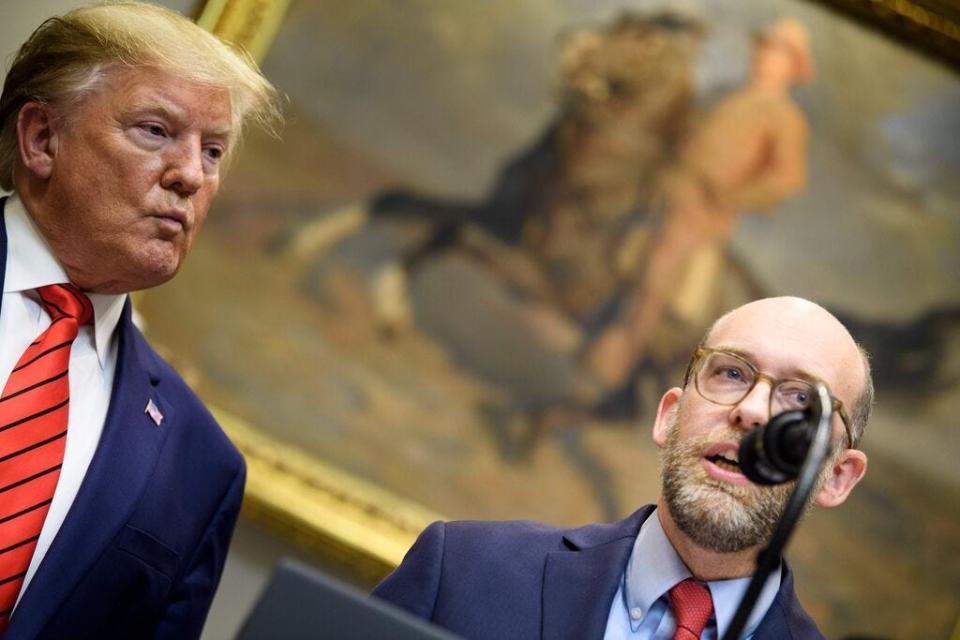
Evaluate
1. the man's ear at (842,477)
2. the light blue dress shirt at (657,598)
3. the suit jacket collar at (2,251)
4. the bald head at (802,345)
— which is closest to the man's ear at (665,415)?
the bald head at (802,345)

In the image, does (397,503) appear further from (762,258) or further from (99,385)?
(99,385)

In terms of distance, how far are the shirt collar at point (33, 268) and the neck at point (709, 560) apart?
49.1 inches

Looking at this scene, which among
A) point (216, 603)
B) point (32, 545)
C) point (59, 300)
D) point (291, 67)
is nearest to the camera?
point (32, 545)

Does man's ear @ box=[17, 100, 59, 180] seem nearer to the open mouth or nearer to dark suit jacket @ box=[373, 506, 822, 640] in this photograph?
dark suit jacket @ box=[373, 506, 822, 640]

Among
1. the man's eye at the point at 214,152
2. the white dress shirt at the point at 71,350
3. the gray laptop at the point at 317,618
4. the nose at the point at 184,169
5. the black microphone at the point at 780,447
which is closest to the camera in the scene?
the gray laptop at the point at 317,618

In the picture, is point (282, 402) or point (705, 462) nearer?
point (705, 462)

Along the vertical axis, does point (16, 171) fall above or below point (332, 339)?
above

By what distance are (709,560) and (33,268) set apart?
1.48m

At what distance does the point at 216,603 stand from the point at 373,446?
2.73 ft

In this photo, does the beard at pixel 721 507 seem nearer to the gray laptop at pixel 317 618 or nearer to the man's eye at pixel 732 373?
the man's eye at pixel 732 373

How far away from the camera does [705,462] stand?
2.60 metres

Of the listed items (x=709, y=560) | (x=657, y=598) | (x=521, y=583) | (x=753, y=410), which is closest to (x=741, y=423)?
(x=753, y=410)

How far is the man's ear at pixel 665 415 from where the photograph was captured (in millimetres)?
2826

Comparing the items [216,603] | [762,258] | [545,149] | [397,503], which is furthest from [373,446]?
[762,258]
